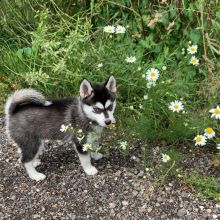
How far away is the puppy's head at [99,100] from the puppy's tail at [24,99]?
39 centimetres

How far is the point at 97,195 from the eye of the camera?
12.4 ft

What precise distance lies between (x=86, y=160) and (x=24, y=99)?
0.79m

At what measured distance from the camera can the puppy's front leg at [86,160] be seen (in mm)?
3902

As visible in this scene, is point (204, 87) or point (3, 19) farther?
point (3, 19)

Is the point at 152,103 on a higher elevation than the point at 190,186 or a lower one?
higher

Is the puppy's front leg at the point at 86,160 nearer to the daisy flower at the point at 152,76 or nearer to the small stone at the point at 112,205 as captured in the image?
the small stone at the point at 112,205

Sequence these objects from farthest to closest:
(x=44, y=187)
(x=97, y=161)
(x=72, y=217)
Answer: (x=97, y=161) < (x=44, y=187) < (x=72, y=217)

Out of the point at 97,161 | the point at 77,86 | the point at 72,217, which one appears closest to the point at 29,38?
the point at 77,86

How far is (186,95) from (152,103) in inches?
13.3

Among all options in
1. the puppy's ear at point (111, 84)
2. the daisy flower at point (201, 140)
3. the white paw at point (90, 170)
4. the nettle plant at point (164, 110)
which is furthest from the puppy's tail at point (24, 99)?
the daisy flower at point (201, 140)

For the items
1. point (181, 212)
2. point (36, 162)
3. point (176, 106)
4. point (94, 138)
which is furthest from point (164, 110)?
point (36, 162)

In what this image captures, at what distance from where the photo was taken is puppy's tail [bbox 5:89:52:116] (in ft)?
12.5

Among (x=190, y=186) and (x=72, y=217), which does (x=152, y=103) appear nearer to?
(x=190, y=186)

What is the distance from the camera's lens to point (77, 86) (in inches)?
181
